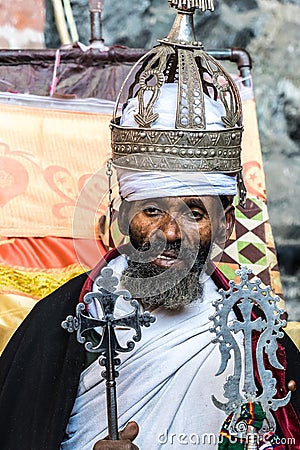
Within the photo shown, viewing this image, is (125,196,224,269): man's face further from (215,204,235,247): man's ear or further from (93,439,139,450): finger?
(93,439,139,450): finger

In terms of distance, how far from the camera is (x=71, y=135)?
429cm

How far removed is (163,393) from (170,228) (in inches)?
15.2

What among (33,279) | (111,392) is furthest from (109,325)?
(33,279)

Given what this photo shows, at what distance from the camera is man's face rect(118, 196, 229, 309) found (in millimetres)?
2775

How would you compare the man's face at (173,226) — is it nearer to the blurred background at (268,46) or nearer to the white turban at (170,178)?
the white turban at (170,178)

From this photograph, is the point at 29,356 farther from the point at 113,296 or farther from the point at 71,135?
the point at 71,135

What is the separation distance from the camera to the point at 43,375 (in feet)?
9.32

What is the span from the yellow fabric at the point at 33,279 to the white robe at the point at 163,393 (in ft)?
3.69

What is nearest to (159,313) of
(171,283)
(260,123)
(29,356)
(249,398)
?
(171,283)

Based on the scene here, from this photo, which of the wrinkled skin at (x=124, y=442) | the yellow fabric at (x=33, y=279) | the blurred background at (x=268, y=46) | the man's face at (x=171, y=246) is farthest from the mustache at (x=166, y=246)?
the blurred background at (x=268, y=46)

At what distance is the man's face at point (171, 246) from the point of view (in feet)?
9.11

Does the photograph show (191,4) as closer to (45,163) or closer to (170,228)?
(170,228)

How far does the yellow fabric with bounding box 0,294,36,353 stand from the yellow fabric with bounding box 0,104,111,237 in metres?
0.36

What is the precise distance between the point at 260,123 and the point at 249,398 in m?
2.48
